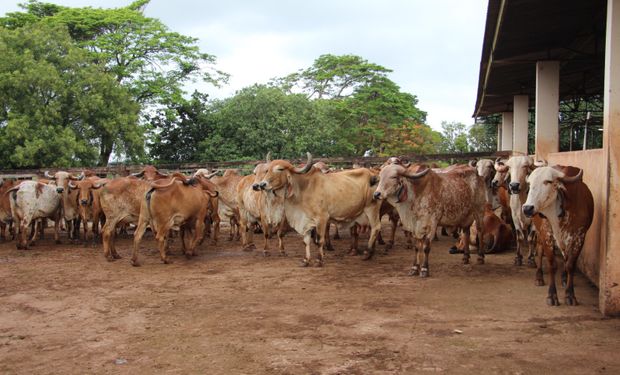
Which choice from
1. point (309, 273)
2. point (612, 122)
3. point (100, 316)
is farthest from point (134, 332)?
point (612, 122)

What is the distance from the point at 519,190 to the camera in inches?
349

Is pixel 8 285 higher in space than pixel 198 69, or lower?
lower

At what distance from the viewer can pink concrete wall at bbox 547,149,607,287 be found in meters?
7.71

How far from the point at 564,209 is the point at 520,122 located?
1379cm

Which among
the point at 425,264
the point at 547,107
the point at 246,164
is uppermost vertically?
the point at 547,107

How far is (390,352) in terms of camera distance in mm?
5676

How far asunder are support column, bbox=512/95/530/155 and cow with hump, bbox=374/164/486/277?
10.8 metres

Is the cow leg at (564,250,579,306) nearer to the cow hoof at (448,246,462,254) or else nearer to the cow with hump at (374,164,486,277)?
the cow with hump at (374,164,486,277)

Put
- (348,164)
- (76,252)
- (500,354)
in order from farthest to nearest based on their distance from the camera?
(348,164) < (76,252) < (500,354)

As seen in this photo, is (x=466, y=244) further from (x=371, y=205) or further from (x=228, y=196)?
(x=228, y=196)

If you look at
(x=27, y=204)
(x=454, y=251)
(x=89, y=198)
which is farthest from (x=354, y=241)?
(x=27, y=204)

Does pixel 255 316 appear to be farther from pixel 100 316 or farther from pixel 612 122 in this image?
A: pixel 612 122

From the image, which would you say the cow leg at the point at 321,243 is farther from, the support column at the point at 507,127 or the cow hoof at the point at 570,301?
the support column at the point at 507,127

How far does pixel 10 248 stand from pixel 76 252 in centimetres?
200
